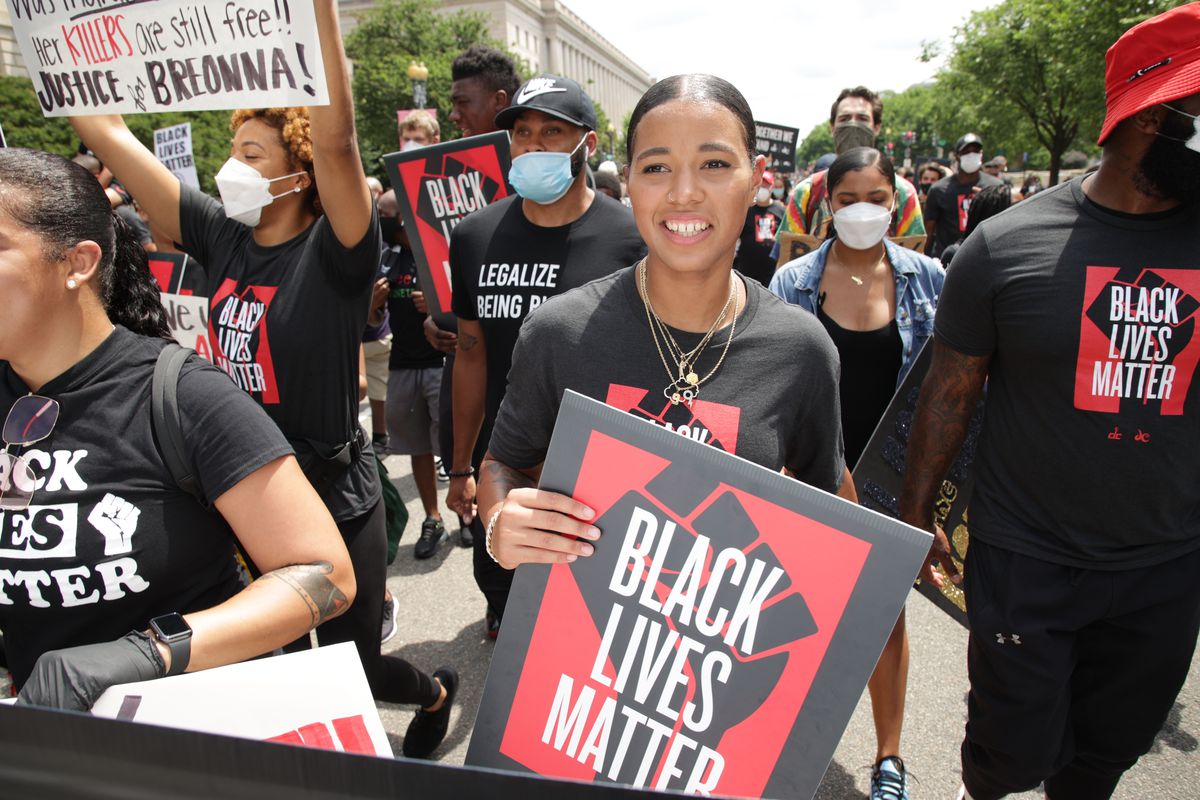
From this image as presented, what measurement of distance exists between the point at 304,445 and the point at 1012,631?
2126 mm

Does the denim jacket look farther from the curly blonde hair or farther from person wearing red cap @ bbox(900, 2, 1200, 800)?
the curly blonde hair

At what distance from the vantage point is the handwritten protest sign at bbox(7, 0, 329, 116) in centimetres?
190

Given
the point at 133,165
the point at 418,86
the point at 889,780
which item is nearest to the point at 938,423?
the point at 889,780

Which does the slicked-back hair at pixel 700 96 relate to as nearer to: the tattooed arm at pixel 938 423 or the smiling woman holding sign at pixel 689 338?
the smiling woman holding sign at pixel 689 338

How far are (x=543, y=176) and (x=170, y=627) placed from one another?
1838 mm

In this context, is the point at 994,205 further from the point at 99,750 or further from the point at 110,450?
the point at 99,750

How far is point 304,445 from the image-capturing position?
240 cm

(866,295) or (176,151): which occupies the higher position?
(176,151)

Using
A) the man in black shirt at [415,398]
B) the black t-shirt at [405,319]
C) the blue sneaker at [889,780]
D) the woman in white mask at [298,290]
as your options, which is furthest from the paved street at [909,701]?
the black t-shirt at [405,319]

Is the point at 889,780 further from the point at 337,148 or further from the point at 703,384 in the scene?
the point at 337,148

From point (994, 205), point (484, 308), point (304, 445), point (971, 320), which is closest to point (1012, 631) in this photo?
point (971, 320)

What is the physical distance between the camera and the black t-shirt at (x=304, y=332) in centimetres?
232

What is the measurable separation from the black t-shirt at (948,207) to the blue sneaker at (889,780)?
6.91 metres

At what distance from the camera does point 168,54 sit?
218 centimetres
